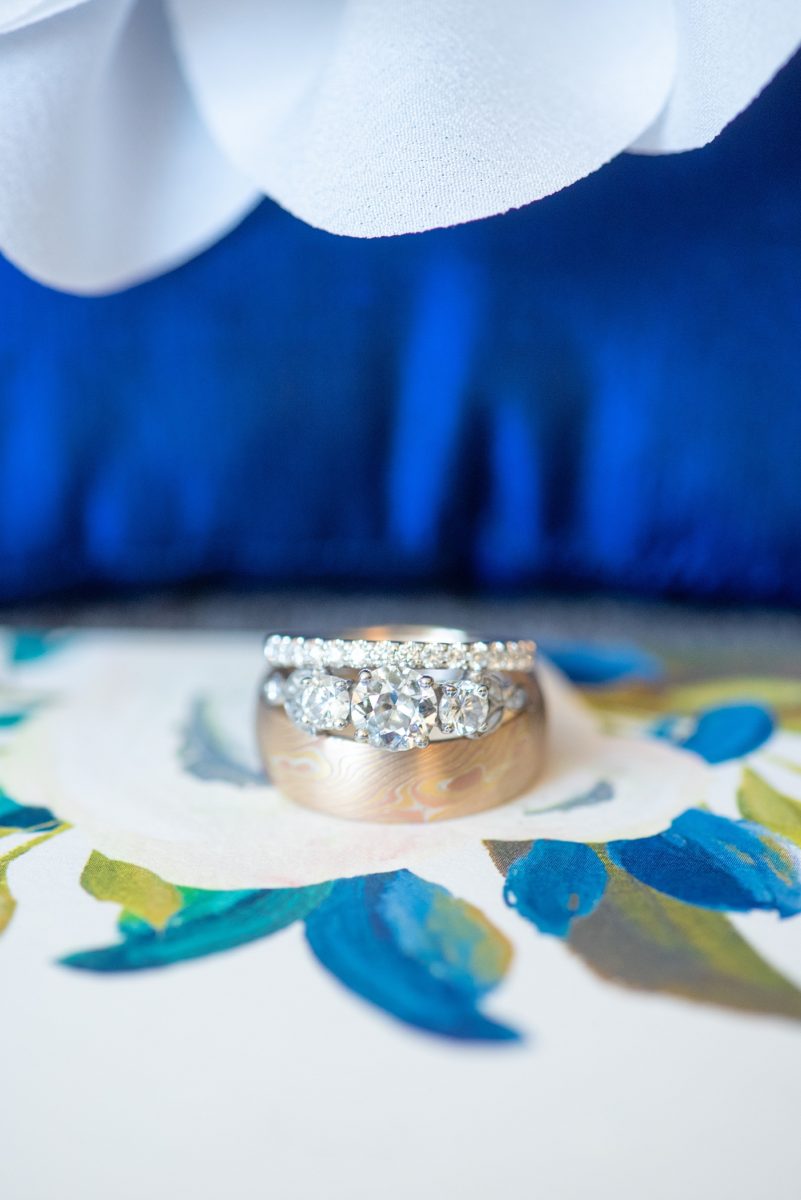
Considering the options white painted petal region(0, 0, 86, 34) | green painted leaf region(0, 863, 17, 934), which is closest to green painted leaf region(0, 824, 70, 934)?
green painted leaf region(0, 863, 17, 934)

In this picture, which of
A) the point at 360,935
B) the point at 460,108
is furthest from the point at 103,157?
the point at 360,935

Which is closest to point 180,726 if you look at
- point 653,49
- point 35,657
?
point 35,657

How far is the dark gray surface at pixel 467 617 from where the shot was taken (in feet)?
2.36

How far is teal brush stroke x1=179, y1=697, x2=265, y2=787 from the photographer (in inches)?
17.2

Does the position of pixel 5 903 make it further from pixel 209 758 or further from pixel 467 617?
pixel 467 617

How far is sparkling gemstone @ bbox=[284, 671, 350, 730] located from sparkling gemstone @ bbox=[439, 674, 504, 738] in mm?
48

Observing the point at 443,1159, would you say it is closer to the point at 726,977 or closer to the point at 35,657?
the point at 726,977

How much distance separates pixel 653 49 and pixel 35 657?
1.85ft

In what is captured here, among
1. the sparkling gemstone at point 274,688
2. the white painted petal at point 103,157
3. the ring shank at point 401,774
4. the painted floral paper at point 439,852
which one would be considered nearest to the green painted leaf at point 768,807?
the painted floral paper at point 439,852

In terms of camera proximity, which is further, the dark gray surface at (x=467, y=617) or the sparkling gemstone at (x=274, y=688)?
the dark gray surface at (x=467, y=617)

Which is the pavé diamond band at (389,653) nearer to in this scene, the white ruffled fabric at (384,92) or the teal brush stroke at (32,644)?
the white ruffled fabric at (384,92)

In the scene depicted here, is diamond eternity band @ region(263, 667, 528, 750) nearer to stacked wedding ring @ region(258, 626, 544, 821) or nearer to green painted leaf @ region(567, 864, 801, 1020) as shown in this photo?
stacked wedding ring @ region(258, 626, 544, 821)

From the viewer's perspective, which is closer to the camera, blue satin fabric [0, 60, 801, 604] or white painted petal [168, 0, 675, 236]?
white painted petal [168, 0, 675, 236]

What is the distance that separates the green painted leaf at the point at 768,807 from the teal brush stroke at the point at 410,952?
0.53ft
